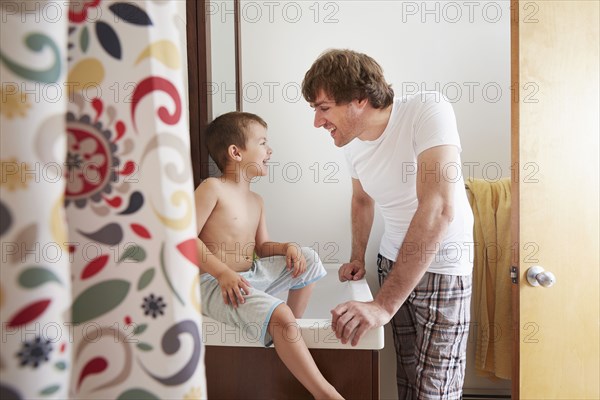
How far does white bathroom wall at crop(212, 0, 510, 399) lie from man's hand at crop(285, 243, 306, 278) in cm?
70

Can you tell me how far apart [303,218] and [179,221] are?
175cm

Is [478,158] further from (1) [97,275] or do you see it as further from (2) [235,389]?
(1) [97,275]

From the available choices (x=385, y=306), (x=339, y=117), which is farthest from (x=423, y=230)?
(x=339, y=117)

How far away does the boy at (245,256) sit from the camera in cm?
103

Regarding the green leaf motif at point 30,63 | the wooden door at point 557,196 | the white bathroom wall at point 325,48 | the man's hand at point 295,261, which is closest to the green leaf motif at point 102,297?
the green leaf motif at point 30,63

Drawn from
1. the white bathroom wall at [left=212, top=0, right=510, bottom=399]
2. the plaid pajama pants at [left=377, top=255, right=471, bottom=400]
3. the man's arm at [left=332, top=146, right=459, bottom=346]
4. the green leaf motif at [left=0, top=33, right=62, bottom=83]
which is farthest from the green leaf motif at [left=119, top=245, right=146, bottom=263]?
the white bathroom wall at [left=212, top=0, right=510, bottom=399]

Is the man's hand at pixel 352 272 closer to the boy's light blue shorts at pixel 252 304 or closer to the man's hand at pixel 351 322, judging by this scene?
the boy's light blue shorts at pixel 252 304

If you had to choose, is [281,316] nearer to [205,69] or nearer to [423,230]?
[423,230]

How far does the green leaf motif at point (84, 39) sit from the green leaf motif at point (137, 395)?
215 millimetres

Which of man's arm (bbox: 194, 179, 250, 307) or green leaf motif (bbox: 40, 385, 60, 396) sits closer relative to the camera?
green leaf motif (bbox: 40, 385, 60, 396)

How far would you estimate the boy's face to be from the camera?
1.47 m

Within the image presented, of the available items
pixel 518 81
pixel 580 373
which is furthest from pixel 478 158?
pixel 580 373

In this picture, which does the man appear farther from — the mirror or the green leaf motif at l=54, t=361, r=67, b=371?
the green leaf motif at l=54, t=361, r=67, b=371

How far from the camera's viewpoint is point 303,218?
2.08 m
